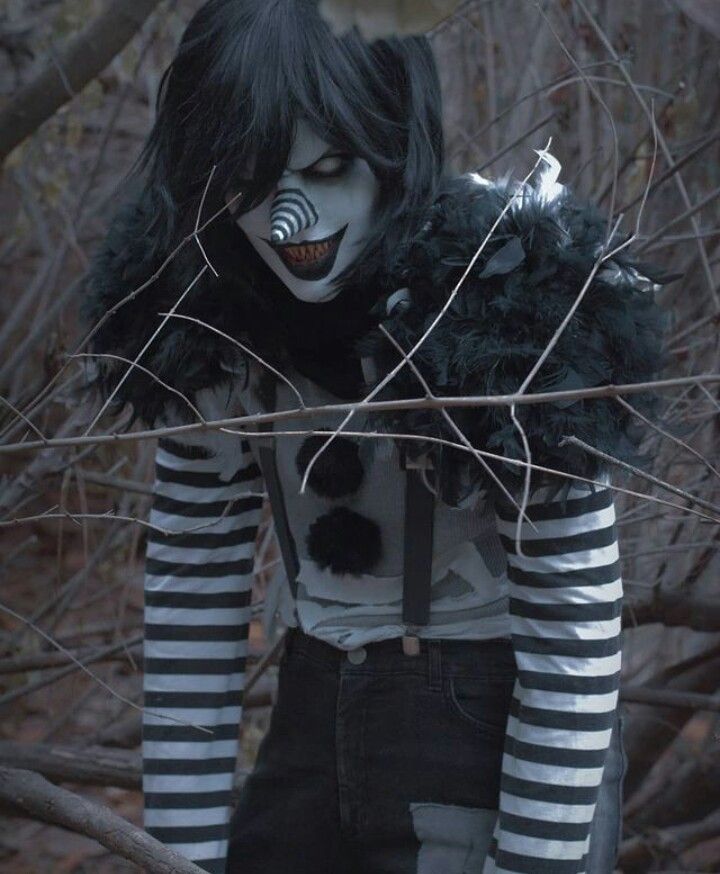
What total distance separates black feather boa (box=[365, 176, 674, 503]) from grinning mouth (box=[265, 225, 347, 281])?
8cm

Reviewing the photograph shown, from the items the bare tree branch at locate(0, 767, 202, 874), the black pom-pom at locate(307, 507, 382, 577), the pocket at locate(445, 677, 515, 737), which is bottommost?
the bare tree branch at locate(0, 767, 202, 874)

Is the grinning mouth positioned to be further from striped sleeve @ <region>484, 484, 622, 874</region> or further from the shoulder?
striped sleeve @ <region>484, 484, 622, 874</region>

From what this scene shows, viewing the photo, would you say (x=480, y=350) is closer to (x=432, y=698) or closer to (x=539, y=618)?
(x=539, y=618)

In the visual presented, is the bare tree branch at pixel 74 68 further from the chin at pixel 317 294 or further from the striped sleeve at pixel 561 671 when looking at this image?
the striped sleeve at pixel 561 671

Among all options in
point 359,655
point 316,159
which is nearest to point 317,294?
point 316,159

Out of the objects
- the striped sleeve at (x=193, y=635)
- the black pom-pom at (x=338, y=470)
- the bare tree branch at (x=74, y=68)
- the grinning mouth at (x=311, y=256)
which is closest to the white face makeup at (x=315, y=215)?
the grinning mouth at (x=311, y=256)

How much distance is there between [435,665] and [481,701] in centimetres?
6

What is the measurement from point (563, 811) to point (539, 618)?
199 mm

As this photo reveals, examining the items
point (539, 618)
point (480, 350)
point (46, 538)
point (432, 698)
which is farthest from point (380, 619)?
point (46, 538)

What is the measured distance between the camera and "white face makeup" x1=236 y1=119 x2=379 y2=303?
1.44 m

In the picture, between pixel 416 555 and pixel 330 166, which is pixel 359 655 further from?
pixel 330 166

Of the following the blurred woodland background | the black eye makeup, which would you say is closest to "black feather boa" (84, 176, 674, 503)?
the black eye makeup

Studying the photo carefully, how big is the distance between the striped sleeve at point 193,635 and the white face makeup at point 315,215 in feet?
0.91

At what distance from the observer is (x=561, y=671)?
1396 millimetres
